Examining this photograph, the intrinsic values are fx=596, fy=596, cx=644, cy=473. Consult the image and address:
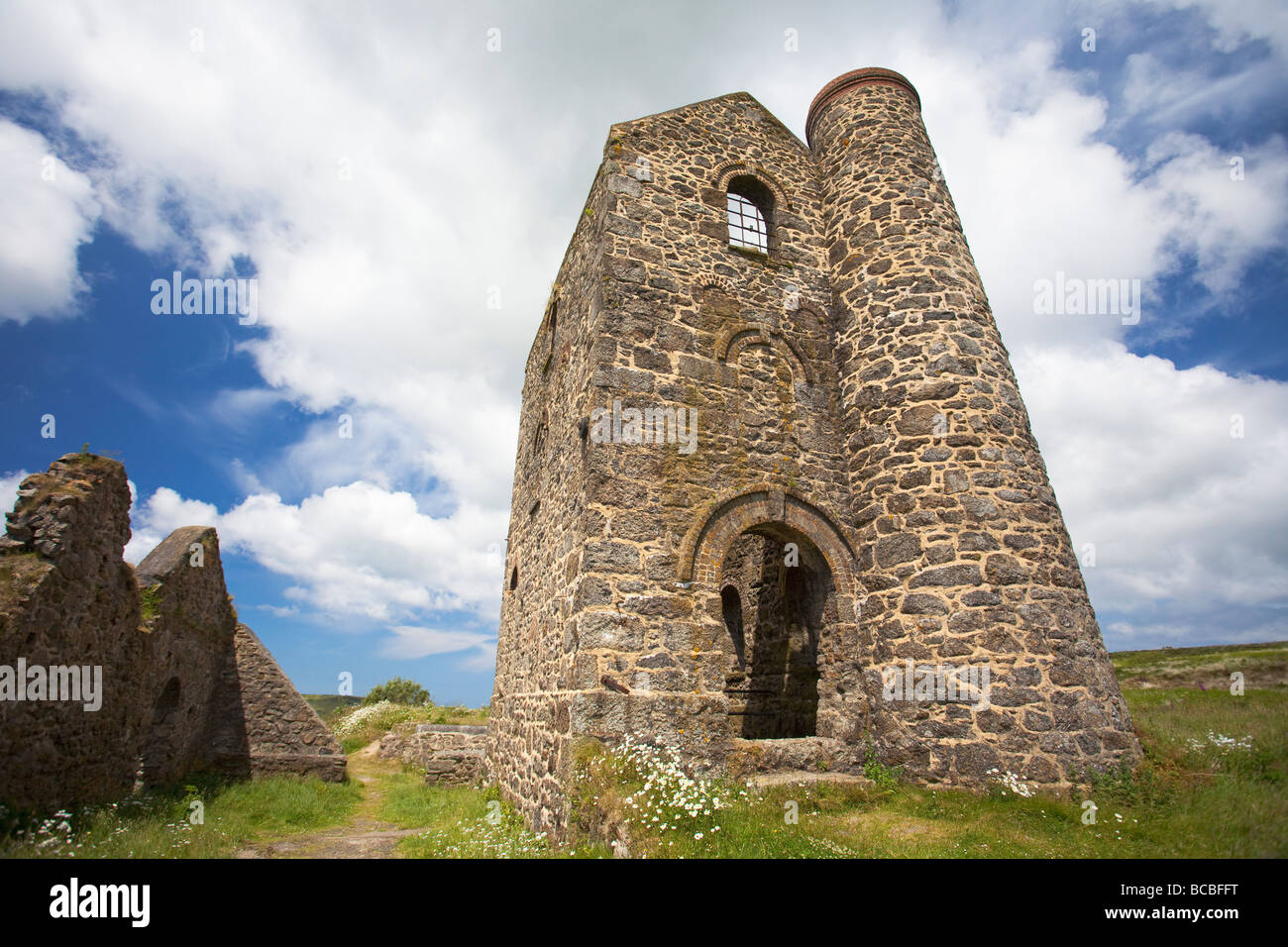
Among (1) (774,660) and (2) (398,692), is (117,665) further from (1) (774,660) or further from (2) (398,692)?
(2) (398,692)

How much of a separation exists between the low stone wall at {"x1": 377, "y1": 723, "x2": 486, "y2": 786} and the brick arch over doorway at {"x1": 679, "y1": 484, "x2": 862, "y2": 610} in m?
7.53

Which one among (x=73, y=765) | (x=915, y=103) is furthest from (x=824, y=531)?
(x=73, y=765)

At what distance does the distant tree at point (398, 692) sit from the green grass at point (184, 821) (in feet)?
66.7

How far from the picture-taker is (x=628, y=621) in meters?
6.87

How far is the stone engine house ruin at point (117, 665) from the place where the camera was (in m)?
6.23

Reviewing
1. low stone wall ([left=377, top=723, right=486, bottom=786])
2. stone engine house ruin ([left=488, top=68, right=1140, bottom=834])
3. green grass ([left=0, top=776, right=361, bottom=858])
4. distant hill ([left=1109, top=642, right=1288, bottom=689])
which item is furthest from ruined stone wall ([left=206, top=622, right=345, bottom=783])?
distant hill ([left=1109, top=642, right=1288, bottom=689])

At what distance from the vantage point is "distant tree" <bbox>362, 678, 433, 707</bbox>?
3123cm

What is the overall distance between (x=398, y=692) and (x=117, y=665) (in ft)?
85.1

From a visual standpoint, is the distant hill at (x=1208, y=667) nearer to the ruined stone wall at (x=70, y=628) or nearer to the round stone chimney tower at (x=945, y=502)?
the round stone chimney tower at (x=945, y=502)

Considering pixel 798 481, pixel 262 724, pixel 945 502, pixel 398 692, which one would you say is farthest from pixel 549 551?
pixel 398 692

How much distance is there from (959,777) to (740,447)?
463cm

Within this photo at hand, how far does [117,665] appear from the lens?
8133 millimetres

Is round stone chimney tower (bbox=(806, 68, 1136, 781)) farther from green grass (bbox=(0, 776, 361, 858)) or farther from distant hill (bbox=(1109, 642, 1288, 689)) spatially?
green grass (bbox=(0, 776, 361, 858))
